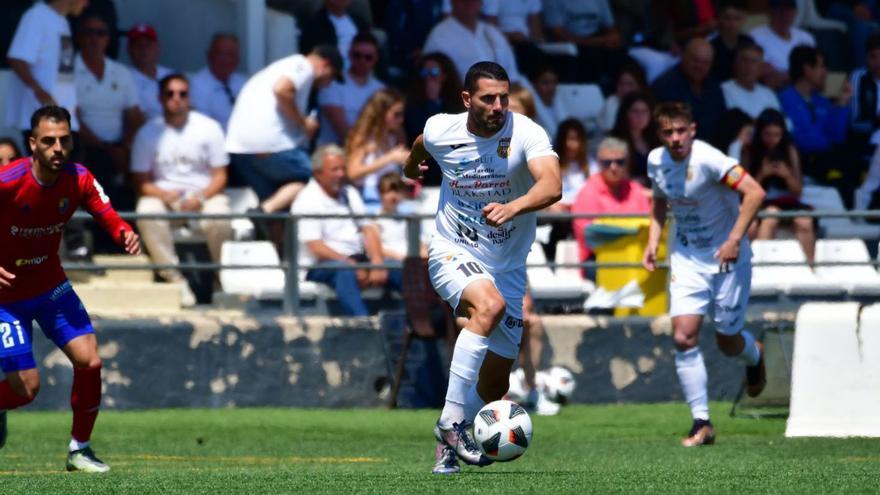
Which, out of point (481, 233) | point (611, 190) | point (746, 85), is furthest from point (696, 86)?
point (481, 233)

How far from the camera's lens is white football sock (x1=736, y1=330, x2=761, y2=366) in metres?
14.1

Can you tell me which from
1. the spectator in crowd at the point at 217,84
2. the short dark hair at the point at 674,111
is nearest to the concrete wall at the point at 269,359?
the spectator in crowd at the point at 217,84

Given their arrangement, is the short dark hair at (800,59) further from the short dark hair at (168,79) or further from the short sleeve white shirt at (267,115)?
the short dark hair at (168,79)

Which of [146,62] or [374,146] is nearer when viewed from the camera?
[374,146]

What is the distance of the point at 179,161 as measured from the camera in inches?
635

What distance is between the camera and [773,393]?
1506 centimetres

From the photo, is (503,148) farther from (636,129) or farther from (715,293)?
(636,129)

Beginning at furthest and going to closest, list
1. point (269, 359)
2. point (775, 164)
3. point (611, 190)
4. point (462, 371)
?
point (775, 164), point (611, 190), point (269, 359), point (462, 371)

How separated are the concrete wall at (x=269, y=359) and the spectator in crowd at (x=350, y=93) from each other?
2149mm

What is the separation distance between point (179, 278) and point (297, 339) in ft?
3.92

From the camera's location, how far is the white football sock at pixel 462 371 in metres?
10.2

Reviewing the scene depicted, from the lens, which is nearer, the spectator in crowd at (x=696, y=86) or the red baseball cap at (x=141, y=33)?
the red baseball cap at (x=141, y=33)

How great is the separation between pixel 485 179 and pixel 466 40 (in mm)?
7629

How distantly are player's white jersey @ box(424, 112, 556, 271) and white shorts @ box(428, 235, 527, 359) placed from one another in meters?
0.05
